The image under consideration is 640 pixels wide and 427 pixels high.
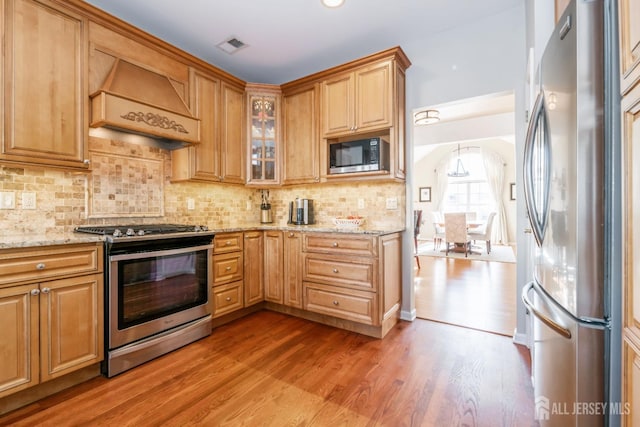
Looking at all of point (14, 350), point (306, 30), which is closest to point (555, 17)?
point (306, 30)

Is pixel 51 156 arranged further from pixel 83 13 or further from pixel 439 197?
pixel 439 197

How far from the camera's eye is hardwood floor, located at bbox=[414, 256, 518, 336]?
2853 millimetres

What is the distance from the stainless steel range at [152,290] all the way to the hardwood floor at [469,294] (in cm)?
221

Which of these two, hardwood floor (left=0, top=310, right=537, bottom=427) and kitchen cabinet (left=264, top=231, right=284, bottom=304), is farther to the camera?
kitchen cabinet (left=264, top=231, right=284, bottom=304)

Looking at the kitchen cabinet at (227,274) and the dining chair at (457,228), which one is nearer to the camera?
the kitchen cabinet at (227,274)

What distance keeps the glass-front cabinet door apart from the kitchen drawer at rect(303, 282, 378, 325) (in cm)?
136

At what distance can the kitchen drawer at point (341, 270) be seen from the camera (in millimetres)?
2521

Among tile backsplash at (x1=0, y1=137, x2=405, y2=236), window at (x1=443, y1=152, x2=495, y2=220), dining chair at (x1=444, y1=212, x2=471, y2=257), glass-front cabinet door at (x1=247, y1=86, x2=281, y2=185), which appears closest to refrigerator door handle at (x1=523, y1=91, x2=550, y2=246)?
tile backsplash at (x1=0, y1=137, x2=405, y2=236)

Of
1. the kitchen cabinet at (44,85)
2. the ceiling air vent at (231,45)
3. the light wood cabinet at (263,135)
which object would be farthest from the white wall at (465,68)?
the kitchen cabinet at (44,85)

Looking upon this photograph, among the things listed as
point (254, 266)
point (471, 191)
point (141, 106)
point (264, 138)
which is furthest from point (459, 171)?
point (141, 106)

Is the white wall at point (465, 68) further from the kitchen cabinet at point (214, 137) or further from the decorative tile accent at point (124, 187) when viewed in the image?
the decorative tile accent at point (124, 187)

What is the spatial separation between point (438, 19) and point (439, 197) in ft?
24.4

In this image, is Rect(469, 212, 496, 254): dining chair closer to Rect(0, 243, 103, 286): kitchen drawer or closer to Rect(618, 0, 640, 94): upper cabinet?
Rect(618, 0, 640, 94): upper cabinet

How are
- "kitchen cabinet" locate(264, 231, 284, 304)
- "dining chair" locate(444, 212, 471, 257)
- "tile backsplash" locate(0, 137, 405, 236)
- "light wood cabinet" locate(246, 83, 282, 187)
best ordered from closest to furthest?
"tile backsplash" locate(0, 137, 405, 236) < "kitchen cabinet" locate(264, 231, 284, 304) < "light wood cabinet" locate(246, 83, 282, 187) < "dining chair" locate(444, 212, 471, 257)
